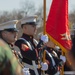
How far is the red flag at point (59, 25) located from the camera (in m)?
7.75

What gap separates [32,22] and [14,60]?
455 centimetres

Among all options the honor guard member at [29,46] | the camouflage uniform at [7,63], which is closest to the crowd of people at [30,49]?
the honor guard member at [29,46]

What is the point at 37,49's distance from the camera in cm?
599

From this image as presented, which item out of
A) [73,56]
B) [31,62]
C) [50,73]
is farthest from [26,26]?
[73,56]

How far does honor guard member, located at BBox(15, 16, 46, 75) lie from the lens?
572 cm

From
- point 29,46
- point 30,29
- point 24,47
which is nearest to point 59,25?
point 30,29

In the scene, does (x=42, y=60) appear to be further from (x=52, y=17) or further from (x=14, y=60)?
(x=14, y=60)

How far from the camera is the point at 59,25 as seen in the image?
7848 millimetres

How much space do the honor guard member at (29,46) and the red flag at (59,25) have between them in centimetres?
145

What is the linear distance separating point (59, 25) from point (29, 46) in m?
2.13

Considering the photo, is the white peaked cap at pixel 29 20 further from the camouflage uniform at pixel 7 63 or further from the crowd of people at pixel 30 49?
the camouflage uniform at pixel 7 63

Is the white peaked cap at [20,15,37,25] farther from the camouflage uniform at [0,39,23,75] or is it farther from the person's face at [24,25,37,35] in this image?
the camouflage uniform at [0,39,23,75]

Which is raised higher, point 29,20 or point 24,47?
point 29,20

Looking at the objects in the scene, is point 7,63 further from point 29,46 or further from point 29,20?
point 29,20
